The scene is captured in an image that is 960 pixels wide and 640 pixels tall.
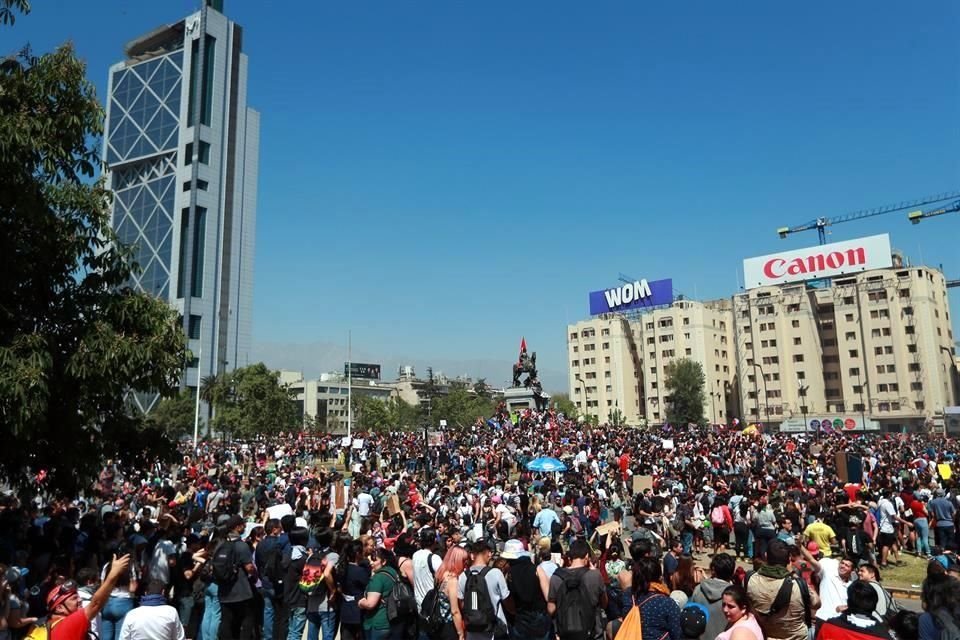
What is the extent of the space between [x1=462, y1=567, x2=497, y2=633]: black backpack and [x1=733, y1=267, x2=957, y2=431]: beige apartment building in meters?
81.3

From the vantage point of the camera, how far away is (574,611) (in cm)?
649

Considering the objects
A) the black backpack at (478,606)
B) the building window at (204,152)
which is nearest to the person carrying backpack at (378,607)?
the black backpack at (478,606)

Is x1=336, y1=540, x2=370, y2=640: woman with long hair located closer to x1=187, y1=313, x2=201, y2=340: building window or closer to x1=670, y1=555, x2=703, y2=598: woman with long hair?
x1=670, y1=555, x2=703, y2=598: woman with long hair

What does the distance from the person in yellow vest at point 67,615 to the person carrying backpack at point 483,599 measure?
3248 mm

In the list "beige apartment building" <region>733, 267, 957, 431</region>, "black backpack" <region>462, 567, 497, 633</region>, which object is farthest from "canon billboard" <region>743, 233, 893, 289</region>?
"black backpack" <region>462, 567, 497, 633</region>

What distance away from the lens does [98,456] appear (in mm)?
10227

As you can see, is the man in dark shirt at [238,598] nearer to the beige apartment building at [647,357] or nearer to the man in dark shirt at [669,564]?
the man in dark shirt at [669,564]

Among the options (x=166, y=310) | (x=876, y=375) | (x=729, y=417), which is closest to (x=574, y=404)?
(x=729, y=417)

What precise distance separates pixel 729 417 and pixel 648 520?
324ft

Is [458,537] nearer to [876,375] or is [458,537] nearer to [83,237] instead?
[83,237]

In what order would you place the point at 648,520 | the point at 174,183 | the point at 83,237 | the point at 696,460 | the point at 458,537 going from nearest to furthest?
1. the point at 458,537
2. the point at 83,237
3. the point at 648,520
4. the point at 696,460
5. the point at 174,183

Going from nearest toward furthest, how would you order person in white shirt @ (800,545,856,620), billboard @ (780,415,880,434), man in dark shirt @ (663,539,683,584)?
person in white shirt @ (800,545,856,620), man in dark shirt @ (663,539,683,584), billboard @ (780,415,880,434)

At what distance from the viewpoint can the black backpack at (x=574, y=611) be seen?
645cm

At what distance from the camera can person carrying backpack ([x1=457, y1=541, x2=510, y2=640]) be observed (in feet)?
21.4
